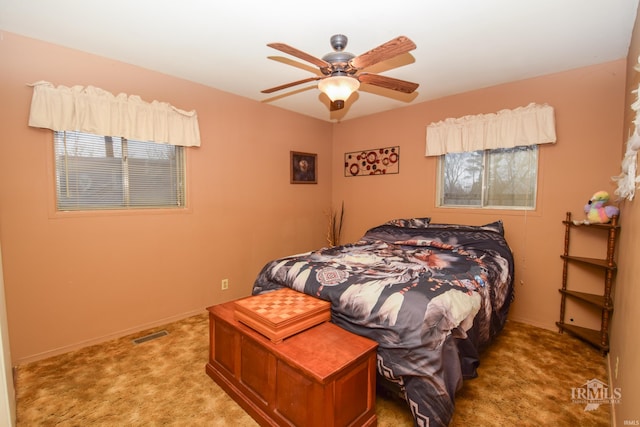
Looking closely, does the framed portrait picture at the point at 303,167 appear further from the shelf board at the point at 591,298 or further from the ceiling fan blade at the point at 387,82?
the shelf board at the point at 591,298

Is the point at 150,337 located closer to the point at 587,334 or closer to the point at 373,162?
the point at 373,162

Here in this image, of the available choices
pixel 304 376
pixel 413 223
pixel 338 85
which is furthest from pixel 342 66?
pixel 413 223

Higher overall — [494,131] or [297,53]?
[297,53]

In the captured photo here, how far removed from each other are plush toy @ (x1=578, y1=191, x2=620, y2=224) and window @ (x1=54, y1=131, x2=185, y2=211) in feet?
12.3

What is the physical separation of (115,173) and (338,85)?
2.14m

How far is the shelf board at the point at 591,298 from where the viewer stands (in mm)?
2456

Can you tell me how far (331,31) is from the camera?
2160 millimetres

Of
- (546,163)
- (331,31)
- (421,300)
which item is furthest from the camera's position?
(546,163)

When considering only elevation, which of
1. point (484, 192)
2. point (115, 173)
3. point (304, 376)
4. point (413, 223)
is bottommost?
point (304, 376)

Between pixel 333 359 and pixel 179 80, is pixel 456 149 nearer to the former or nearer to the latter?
pixel 333 359

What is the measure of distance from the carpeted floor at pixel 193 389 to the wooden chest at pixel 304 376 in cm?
17

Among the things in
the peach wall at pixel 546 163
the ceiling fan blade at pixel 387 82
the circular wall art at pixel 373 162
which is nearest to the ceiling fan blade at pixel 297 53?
the ceiling fan blade at pixel 387 82

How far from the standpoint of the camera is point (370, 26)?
2105mm

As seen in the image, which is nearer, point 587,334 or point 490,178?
point 587,334
